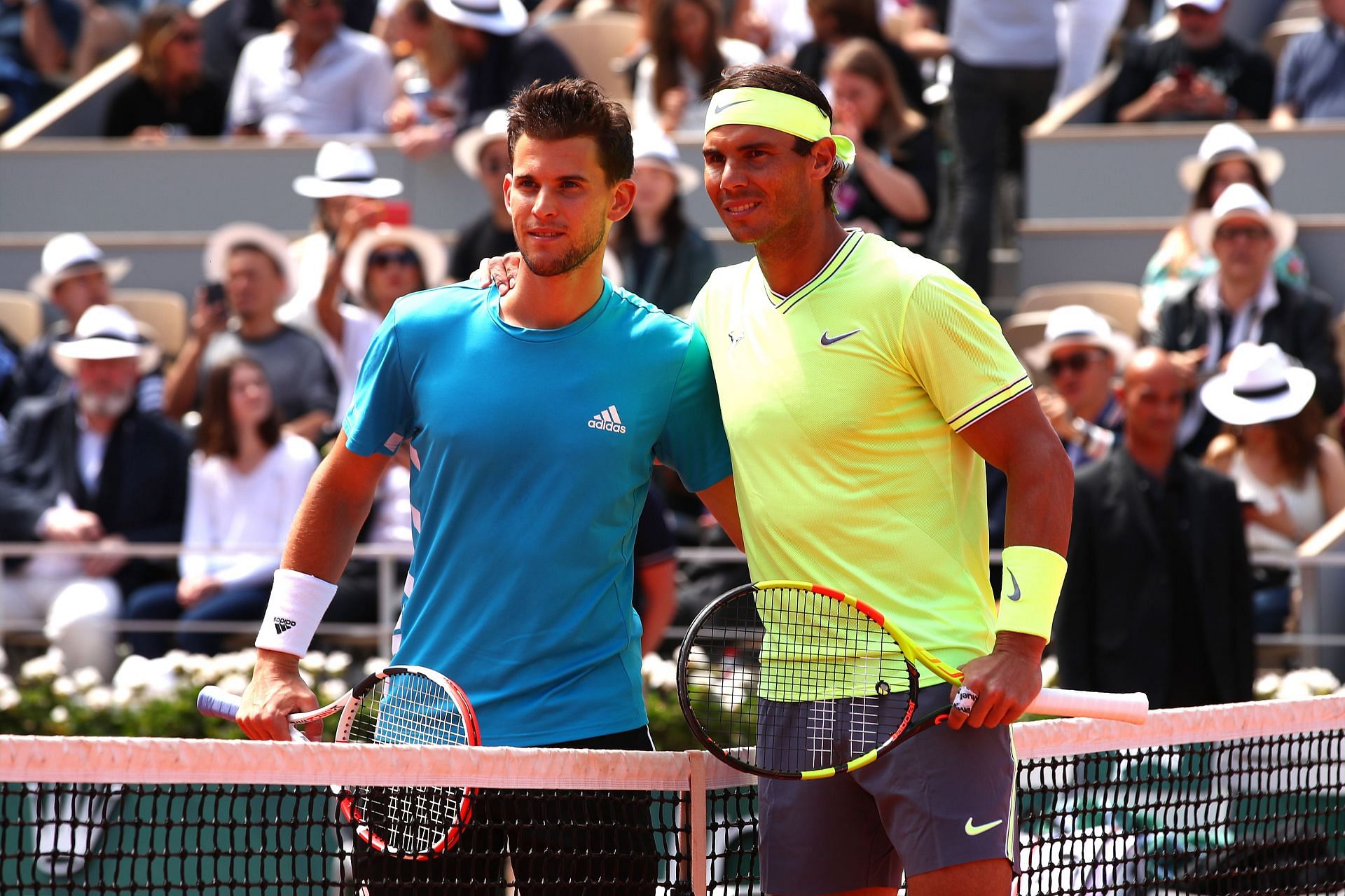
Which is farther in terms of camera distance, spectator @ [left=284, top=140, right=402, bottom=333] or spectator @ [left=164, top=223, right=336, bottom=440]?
spectator @ [left=284, top=140, right=402, bottom=333]

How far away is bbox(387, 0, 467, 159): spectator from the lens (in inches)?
398

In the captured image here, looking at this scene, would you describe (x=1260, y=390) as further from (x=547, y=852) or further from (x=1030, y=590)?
(x=547, y=852)

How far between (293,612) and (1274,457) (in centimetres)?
488

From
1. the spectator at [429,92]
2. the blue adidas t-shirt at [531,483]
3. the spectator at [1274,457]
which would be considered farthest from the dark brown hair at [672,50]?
the blue adidas t-shirt at [531,483]

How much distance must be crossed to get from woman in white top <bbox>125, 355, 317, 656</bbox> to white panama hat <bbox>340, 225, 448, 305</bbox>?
3.30 feet

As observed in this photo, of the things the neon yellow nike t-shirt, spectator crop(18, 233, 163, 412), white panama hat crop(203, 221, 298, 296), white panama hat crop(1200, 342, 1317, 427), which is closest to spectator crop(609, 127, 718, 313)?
white panama hat crop(203, 221, 298, 296)

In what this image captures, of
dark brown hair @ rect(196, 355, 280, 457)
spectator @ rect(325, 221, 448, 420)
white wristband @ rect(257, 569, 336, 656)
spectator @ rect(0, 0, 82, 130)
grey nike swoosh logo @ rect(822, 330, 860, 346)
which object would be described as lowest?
white wristband @ rect(257, 569, 336, 656)

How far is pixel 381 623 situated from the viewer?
7367mm

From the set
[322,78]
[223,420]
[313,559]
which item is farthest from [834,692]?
[322,78]

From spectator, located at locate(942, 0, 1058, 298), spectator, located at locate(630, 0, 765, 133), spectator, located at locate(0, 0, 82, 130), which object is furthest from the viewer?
spectator, located at locate(0, 0, 82, 130)

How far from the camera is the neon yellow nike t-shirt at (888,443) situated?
10.7 ft

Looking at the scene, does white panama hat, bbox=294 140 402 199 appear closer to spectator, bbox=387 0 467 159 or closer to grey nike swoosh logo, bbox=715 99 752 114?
spectator, bbox=387 0 467 159

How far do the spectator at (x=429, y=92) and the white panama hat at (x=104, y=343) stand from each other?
2.11m

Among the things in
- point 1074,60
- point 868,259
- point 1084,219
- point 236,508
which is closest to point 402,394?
point 868,259
